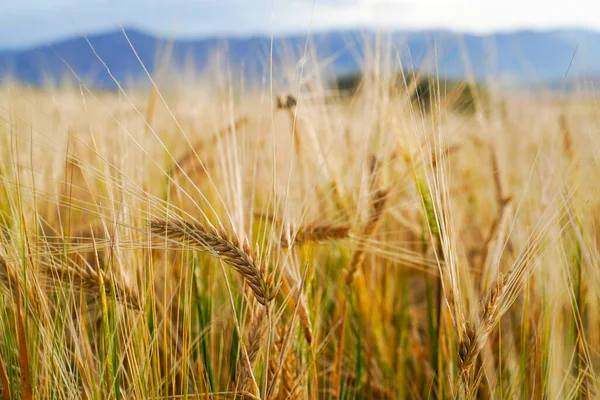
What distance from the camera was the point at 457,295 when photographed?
69 cm

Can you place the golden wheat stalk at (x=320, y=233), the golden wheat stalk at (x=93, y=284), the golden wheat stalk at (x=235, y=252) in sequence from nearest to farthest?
1. the golden wheat stalk at (x=235, y=252)
2. the golden wheat stalk at (x=93, y=284)
3. the golden wheat stalk at (x=320, y=233)

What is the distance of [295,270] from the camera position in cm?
94

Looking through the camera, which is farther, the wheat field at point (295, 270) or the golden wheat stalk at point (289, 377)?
the golden wheat stalk at point (289, 377)

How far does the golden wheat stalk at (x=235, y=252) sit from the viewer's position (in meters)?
0.67

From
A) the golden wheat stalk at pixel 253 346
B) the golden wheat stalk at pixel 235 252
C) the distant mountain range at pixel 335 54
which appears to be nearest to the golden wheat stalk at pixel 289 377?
the golden wheat stalk at pixel 253 346

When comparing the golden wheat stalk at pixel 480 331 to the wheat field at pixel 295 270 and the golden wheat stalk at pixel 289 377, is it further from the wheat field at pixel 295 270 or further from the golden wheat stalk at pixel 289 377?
the golden wheat stalk at pixel 289 377

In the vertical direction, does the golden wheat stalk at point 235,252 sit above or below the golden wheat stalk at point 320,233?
above

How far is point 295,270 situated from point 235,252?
11.0 inches

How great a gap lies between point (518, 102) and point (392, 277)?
9.90ft

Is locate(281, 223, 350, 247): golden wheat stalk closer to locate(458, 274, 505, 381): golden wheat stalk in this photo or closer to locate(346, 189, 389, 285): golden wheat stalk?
locate(346, 189, 389, 285): golden wheat stalk

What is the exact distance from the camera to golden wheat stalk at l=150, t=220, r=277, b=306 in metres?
0.67

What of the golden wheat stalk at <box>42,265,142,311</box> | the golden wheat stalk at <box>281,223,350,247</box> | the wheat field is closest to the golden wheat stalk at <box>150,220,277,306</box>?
the wheat field

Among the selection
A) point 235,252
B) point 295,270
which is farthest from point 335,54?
point 235,252

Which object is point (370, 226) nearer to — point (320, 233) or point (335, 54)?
point (320, 233)
